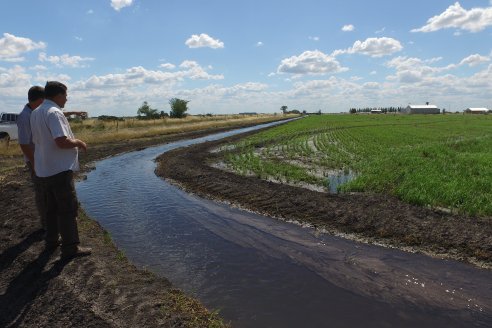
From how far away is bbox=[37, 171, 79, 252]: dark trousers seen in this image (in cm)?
519

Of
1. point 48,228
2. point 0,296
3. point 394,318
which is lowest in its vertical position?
point 394,318

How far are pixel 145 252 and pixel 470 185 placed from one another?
8.26 metres

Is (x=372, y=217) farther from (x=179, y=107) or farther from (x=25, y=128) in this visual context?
(x=179, y=107)

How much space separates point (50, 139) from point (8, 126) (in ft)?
70.9

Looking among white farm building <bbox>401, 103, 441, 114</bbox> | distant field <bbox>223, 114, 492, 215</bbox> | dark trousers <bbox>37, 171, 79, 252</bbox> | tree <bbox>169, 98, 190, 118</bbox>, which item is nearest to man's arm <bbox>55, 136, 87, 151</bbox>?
dark trousers <bbox>37, 171, 79, 252</bbox>

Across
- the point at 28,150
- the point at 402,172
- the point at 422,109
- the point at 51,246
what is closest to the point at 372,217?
the point at 402,172

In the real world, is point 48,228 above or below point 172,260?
above

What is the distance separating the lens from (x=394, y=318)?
15.8 feet

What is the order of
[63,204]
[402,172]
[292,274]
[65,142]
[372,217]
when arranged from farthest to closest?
[402,172]
[372,217]
[292,274]
[63,204]
[65,142]

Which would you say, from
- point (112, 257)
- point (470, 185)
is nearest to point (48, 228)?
point (112, 257)

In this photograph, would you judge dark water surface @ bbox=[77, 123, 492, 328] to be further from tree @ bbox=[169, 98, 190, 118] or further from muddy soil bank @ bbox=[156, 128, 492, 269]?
tree @ bbox=[169, 98, 190, 118]

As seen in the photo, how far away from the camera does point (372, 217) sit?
8305 millimetres

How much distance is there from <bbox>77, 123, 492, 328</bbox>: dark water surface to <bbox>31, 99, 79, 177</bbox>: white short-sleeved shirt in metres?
2.20

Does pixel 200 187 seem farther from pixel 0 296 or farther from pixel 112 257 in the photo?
pixel 0 296
